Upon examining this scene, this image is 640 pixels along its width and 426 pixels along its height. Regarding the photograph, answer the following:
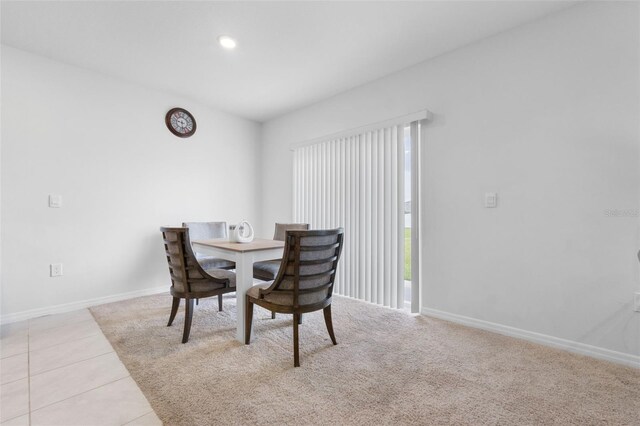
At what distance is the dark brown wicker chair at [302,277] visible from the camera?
6.05 feet

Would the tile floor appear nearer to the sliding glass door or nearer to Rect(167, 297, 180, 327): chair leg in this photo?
Rect(167, 297, 180, 327): chair leg

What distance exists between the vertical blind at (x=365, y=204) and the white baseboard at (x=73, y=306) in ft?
7.21

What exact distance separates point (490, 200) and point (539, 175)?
38 centimetres

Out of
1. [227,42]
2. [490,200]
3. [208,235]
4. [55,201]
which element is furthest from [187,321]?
[490,200]

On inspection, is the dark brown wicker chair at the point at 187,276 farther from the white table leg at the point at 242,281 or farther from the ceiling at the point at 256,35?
the ceiling at the point at 256,35

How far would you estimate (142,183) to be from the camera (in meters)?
3.47

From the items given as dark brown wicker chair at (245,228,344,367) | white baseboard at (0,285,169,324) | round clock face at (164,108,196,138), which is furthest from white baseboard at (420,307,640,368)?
round clock face at (164,108,196,138)

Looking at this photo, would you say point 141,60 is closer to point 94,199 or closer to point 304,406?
point 94,199

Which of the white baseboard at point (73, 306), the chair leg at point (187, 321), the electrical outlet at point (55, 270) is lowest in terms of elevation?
the white baseboard at point (73, 306)

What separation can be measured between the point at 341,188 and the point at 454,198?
1.33 m

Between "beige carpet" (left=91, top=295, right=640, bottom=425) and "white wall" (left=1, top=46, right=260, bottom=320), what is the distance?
96cm

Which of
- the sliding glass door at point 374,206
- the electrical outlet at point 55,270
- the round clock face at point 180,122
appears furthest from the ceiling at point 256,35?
the electrical outlet at point 55,270

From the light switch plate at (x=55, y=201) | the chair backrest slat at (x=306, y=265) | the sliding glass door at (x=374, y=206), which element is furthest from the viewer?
the sliding glass door at (x=374, y=206)

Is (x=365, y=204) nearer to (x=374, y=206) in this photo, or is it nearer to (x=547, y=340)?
(x=374, y=206)
